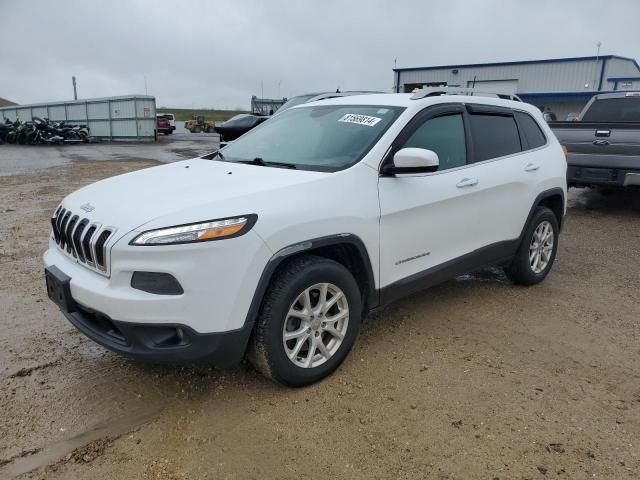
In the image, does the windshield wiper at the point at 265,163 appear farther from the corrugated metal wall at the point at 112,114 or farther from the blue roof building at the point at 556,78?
the blue roof building at the point at 556,78

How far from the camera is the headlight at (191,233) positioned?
260 centimetres

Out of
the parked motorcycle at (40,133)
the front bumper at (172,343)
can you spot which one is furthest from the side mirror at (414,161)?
the parked motorcycle at (40,133)

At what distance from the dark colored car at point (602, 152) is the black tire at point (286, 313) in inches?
249

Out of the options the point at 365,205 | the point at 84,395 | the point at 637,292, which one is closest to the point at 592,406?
the point at 365,205

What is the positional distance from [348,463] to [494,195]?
2575 mm

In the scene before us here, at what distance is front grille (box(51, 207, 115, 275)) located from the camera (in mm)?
2746

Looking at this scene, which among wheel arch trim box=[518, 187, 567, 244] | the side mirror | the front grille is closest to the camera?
the front grille

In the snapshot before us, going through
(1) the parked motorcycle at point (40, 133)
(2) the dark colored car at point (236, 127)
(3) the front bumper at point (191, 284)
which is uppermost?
(1) the parked motorcycle at point (40, 133)

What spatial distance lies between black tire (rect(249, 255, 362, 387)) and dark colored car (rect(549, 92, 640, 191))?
6.33 metres

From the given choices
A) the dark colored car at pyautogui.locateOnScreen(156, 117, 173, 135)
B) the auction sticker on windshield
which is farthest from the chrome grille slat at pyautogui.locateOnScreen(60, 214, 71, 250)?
the dark colored car at pyautogui.locateOnScreen(156, 117, 173, 135)

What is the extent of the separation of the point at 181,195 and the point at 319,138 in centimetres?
123

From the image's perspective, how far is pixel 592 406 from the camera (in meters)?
3.04

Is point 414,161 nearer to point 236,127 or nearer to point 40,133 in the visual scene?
point 236,127

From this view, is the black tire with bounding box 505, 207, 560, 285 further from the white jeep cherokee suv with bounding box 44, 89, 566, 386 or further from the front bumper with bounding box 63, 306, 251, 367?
the front bumper with bounding box 63, 306, 251, 367
